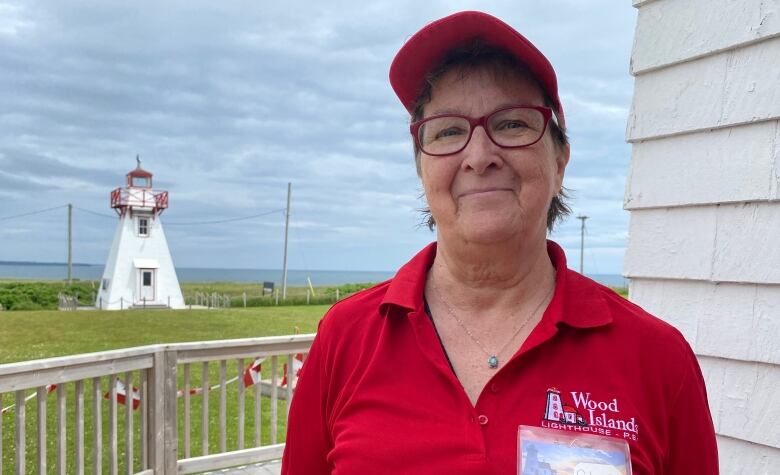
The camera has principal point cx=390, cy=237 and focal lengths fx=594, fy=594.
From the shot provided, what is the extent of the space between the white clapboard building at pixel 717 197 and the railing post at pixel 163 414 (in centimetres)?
272

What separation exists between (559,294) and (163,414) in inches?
124

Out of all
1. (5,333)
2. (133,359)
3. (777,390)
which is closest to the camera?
(777,390)

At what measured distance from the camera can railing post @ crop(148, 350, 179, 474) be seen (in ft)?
11.6

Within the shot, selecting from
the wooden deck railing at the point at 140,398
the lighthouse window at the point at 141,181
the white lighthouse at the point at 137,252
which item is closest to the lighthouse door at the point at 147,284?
the white lighthouse at the point at 137,252

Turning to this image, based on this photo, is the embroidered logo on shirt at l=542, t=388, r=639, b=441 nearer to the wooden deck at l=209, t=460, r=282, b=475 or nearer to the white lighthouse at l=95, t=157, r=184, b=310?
the wooden deck at l=209, t=460, r=282, b=475

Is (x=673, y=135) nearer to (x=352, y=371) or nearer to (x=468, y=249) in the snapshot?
(x=468, y=249)

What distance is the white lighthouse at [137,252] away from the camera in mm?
28750

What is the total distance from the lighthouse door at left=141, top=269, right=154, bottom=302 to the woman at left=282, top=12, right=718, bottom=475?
101ft

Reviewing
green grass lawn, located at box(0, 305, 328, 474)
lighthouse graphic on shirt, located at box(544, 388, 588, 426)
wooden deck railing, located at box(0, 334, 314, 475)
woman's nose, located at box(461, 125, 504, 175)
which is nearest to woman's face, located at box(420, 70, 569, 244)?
woman's nose, located at box(461, 125, 504, 175)

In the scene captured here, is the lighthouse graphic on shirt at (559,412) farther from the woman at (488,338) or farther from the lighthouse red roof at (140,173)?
the lighthouse red roof at (140,173)

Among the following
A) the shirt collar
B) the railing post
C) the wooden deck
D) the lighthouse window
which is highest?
the lighthouse window

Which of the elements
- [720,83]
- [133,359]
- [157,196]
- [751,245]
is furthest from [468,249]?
[157,196]

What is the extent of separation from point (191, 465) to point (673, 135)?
11.1 feet

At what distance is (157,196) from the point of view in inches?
1145
